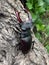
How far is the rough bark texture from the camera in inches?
95.5

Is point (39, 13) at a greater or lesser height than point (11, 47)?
lesser

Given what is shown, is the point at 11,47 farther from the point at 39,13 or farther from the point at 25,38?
the point at 39,13

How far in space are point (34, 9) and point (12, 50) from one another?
1606mm

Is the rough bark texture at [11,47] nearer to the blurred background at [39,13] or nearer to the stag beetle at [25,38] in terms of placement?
the stag beetle at [25,38]

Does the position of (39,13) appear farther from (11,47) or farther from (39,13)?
(11,47)

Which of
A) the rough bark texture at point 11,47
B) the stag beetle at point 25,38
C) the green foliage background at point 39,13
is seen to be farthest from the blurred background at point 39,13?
the stag beetle at point 25,38

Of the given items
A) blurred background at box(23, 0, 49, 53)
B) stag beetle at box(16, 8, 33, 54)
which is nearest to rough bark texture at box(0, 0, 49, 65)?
stag beetle at box(16, 8, 33, 54)

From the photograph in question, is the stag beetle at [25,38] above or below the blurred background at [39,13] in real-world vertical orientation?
above

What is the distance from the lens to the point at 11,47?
8.14 feet

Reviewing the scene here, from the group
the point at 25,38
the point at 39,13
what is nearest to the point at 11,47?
the point at 25,38

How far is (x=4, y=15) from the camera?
2.73 metres

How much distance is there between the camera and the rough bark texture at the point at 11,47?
2.42 meters

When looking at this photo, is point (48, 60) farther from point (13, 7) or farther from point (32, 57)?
point (13, 7)

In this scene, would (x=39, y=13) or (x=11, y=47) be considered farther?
(x=39, y=13)
